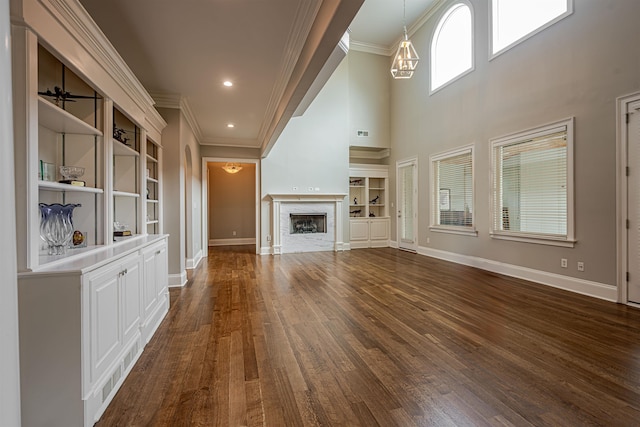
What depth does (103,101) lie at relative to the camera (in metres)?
2.30

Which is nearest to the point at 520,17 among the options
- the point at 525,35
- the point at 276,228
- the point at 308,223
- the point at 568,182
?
the point at 525,35

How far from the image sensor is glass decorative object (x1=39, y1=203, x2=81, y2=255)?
1858 mm

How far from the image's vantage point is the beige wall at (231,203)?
29.0 ft

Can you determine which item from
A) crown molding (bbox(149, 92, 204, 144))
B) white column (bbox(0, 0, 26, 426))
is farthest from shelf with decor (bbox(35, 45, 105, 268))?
crown molding (bbox(149, 92, 204, 144))

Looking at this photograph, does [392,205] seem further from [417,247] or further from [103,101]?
[103,101]

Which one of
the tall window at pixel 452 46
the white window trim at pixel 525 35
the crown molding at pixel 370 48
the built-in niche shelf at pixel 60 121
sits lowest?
the built-in niche shelf at pixel 60 121

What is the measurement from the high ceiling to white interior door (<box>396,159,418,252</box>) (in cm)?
414

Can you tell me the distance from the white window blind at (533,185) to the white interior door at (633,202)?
0.67m

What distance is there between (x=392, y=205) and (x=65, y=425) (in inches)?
310

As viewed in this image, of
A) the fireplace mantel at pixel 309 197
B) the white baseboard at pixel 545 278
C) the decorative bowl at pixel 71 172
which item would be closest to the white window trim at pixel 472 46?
the fireplace mantel at pixel 309 197

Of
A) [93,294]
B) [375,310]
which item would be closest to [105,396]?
[93,294]

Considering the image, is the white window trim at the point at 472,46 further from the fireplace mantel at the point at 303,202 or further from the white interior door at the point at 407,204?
the fireplace mantel at the point at 303,202

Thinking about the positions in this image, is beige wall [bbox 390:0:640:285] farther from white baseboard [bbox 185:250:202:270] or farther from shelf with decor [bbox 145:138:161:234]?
shelf with decor [bbox 145:138:161:234]

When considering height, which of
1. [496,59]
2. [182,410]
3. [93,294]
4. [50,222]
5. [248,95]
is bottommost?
[182,410]
